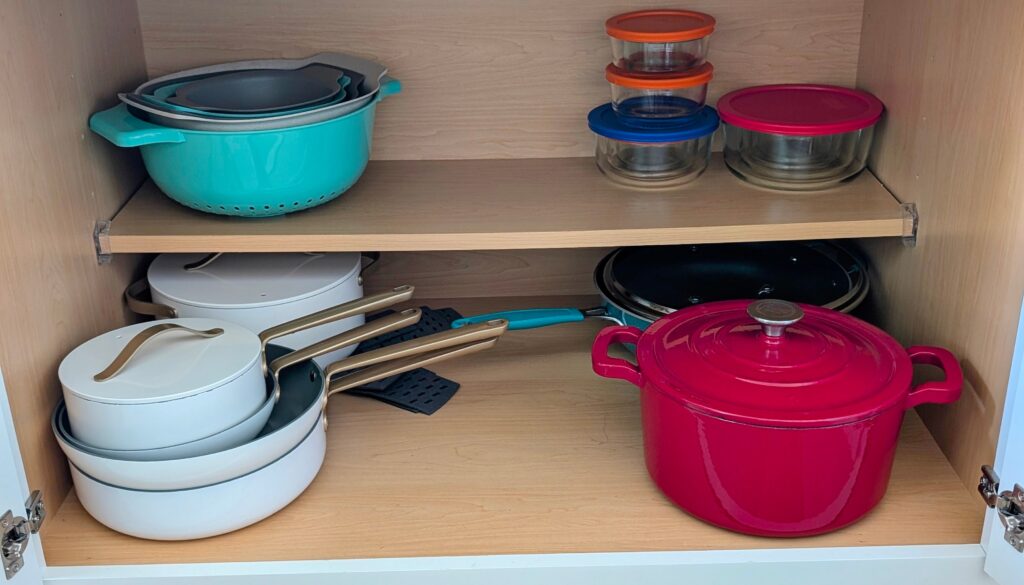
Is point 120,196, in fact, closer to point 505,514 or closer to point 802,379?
point 505,514

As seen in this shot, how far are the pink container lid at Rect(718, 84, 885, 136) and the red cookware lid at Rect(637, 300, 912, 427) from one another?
256 mm

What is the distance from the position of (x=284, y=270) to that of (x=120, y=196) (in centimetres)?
21

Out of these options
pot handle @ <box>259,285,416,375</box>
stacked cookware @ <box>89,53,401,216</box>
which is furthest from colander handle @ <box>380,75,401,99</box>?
pot handle @ <box>259,285,416,375</box>

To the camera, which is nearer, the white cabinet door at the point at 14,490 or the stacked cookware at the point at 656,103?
the white cabinet door at the point at 14,490

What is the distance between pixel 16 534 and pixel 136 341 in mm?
211

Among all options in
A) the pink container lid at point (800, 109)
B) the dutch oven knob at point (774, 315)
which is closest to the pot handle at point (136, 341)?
the dutch oven knob at point (774, 315)

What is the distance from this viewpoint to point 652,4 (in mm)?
1347

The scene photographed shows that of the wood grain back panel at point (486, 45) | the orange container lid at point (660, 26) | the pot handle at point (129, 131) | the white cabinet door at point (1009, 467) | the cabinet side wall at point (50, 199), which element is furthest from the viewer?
the wood grain back panel at point (486, 45)

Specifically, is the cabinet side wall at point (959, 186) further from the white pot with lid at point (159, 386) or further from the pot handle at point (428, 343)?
the white pot with lid at point (159, 386)

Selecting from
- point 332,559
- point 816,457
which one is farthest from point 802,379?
point 332,559

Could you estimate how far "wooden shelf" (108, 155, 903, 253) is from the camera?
3.88 ft

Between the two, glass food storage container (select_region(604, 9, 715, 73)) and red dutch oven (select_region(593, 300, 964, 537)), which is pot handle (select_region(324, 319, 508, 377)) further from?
glass food storage container (select_region(604, 9, 715, 73))

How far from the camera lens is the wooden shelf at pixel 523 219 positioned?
46.6 inches

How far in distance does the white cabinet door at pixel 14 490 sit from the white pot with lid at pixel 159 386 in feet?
0.26
